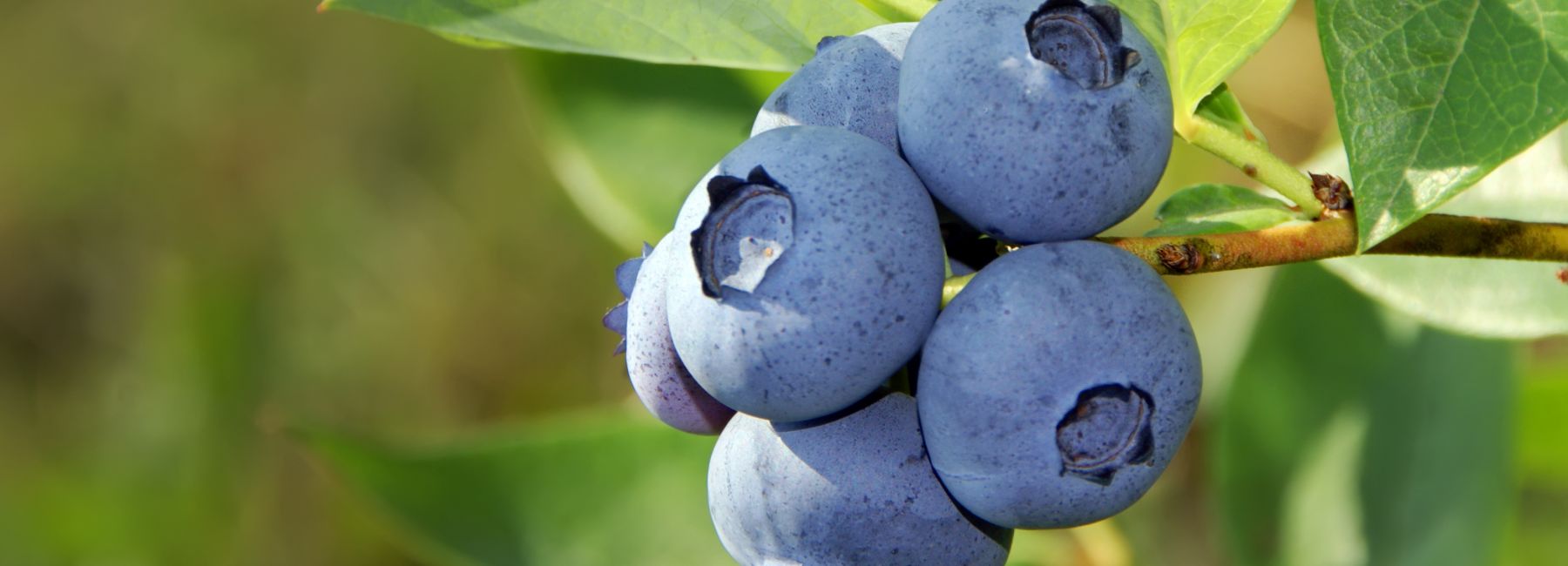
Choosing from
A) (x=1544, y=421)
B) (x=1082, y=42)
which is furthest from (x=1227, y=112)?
(x=1544, y=421)

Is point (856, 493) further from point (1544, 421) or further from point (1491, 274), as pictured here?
point (1544, 421)

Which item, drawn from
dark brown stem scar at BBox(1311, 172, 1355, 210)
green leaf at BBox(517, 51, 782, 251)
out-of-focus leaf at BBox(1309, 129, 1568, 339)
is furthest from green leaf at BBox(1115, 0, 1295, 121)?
green leaf at BBox(517, 51, 782, 251)

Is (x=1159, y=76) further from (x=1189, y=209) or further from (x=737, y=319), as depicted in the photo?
(x=737, y=319)

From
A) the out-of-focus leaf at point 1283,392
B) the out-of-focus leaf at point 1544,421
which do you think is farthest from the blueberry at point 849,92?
the out-of-focus leaf at point 1544,421

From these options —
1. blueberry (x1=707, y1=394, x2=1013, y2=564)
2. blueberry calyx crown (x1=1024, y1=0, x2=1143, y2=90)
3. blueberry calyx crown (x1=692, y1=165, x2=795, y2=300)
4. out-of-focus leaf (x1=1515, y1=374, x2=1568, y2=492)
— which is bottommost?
out-of-focus leaf (x1=1515, y1=374, x2=1568, y2=492)

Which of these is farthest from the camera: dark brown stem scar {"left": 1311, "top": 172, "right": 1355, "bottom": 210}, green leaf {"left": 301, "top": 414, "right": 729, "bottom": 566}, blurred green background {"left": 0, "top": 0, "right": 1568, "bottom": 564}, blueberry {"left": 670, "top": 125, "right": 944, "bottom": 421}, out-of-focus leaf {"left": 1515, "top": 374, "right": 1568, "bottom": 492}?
blurred green background {"left": 0, "top": 0, "right": 1568, "bottom": 564}

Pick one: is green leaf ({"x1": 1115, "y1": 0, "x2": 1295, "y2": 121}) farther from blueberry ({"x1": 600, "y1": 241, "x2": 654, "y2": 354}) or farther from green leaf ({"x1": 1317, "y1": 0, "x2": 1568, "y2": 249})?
blueberry ({"x1": 600, "y1": 241, "x2": 654, "y2": 354})
